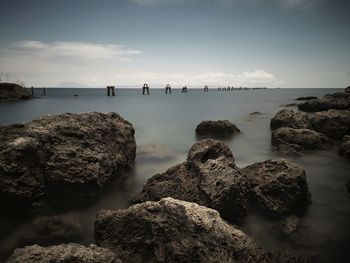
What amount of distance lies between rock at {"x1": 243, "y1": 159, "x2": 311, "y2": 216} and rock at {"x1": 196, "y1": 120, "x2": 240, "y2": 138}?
10.2 meters

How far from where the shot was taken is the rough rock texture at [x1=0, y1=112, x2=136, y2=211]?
22.3 feet

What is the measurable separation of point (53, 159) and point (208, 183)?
4.31 m

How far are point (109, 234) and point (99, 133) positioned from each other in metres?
4.54

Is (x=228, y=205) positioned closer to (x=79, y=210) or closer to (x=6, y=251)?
(x=79, y=210)

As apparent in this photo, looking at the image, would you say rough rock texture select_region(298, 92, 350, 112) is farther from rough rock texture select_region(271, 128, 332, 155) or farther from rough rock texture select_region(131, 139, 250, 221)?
rough rock texture select_region(131, 139, 250, 221)

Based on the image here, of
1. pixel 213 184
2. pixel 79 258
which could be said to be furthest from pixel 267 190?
pixel 79 258

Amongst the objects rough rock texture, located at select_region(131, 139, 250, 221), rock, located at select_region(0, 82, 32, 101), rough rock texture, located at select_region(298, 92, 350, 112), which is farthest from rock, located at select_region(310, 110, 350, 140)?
rock, located at select_region(0, 82, 32, 101)

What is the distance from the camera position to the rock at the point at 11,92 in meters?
59.9

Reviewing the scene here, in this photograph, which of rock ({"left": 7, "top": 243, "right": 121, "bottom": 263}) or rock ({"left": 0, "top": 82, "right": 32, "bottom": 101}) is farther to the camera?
rock ({"left": 0, "top": 82, "right": 32, "bottom": 101})

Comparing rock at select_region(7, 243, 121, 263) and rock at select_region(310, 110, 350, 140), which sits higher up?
rock at select_region(310, 110, 350, 140)

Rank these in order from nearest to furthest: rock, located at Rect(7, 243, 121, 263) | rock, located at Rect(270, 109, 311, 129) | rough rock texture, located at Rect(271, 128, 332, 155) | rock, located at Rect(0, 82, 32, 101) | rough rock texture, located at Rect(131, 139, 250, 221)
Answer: rock, located at Rect(7, 243, 121, 263)
rough rock texture, located at Rect(131, 139, 250, 221)
rough rock texture, located at Rect(271, 128, 332, 155)
rock, located at Rect(270, 109, 311, 129)
rock, located at Rect(0, 82, 32, 101)

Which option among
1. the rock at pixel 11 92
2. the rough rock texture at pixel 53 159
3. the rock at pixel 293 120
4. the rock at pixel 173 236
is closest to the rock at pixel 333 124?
the rock at pixel 293 120

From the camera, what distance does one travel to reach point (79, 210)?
24.0 feet

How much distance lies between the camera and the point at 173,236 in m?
4.42
